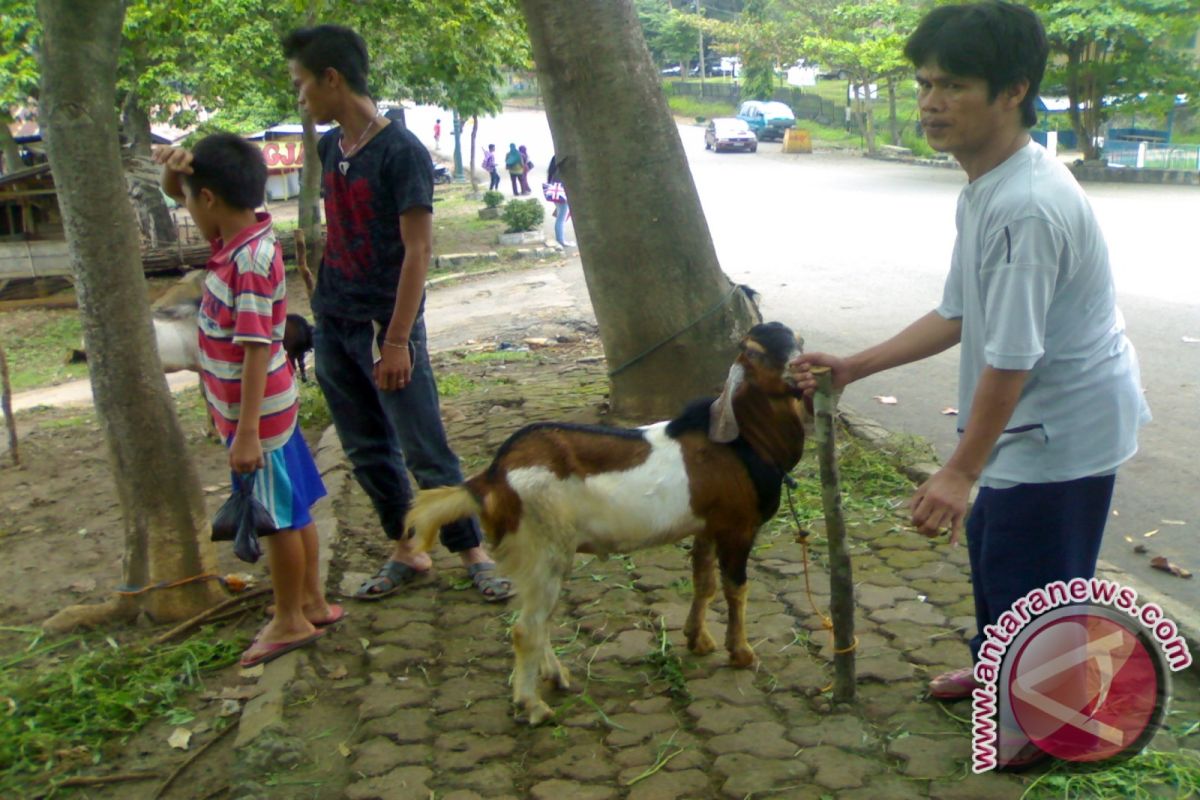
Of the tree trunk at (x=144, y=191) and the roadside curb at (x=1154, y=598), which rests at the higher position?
the tree trunk at (x=144, y=191)

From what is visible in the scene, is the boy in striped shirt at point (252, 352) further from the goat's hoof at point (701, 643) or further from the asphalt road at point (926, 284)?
the asphalt road at point (926, 284)

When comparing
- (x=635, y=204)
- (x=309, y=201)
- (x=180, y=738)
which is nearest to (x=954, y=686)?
(x=180, y=738)

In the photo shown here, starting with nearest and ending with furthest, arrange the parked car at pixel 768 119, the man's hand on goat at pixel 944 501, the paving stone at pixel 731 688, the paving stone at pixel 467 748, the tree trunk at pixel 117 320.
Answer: the man's hand on goat at pixel 944 501, the paving stone at pixel 467 748, the paving stone at pixel 731 688, the tree trunk at pixel 117 320, the parked car at pixel 768 119

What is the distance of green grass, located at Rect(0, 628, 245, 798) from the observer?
3.44 metres

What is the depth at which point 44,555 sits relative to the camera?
5.47 m

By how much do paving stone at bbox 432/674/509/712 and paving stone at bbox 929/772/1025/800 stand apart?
1419 millimetres

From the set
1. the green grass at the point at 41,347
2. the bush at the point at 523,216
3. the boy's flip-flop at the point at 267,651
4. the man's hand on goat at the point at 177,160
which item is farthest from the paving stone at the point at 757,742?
the bush at the point at 523,216

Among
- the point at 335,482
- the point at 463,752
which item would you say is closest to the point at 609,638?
the point at 463,752

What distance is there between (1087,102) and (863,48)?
29.1 feet

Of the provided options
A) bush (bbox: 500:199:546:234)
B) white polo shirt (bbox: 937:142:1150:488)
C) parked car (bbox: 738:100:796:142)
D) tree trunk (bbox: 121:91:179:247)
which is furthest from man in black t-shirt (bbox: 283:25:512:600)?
parked car (bbox: 738:100:796:142)

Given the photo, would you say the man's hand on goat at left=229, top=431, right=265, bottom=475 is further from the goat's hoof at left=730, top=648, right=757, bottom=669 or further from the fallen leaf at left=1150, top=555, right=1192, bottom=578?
the fallen leaf at left=1150, top=555, right=1192, bottom=578

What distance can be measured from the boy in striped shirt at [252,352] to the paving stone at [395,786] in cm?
90

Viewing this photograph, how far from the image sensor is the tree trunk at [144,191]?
2145cm

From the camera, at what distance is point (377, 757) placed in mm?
3258
